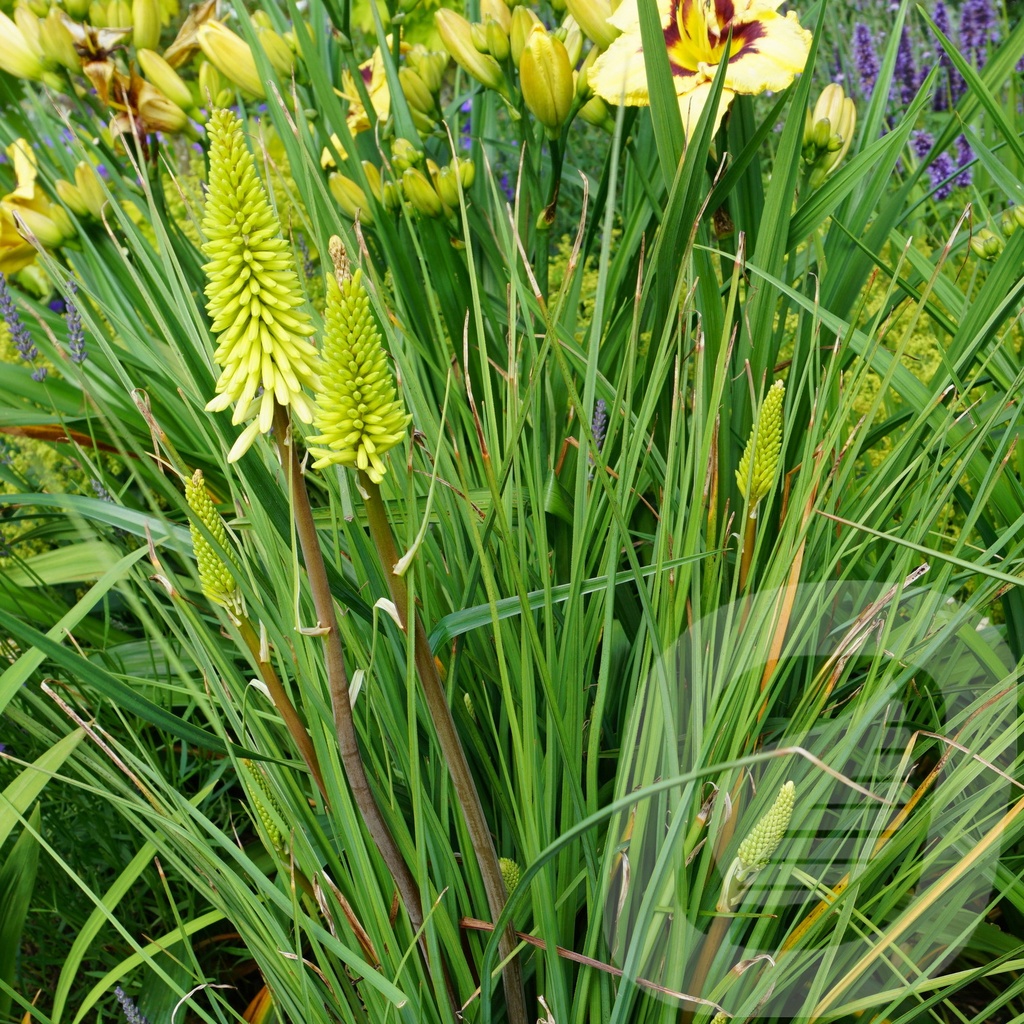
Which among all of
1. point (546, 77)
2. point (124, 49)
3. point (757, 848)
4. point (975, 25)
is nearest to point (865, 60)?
point (975, 25)

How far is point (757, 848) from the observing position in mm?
718

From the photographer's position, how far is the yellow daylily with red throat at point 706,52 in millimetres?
1054

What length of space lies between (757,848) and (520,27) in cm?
103

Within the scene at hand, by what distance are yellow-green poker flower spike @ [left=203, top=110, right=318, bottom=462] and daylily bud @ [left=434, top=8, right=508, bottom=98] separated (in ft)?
2.65

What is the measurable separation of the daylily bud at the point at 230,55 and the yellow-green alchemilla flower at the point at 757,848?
1223 millimetres

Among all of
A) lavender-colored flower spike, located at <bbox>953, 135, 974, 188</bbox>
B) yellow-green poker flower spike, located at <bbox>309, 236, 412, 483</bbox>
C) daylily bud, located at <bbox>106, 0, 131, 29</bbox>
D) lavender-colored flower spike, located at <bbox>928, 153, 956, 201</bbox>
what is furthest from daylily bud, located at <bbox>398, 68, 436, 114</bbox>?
lavender-colored flower spike, located at <bbox>953, 135, 974, 188</bbox>

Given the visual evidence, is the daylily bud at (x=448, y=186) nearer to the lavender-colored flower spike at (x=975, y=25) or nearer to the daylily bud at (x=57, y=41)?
the daylily bud at (x=57, y=41)

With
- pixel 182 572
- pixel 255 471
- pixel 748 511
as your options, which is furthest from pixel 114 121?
pixel 748 511

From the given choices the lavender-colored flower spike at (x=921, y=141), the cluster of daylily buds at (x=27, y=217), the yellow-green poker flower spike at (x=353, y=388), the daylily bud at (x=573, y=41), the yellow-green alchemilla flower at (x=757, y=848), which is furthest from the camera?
the lavender-colored flower spike at (x=921, y=141)

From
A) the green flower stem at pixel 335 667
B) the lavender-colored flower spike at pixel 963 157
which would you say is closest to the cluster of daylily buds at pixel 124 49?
the green flower stem at pixel 335 667

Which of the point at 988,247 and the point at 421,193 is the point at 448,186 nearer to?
the point at 421,193

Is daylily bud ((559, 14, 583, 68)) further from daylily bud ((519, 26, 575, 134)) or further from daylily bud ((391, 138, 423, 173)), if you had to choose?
daylily bud ((391, 138, 423, 173))

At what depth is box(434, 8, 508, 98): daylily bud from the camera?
1.28 m

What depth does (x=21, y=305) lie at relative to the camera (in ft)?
4.69
